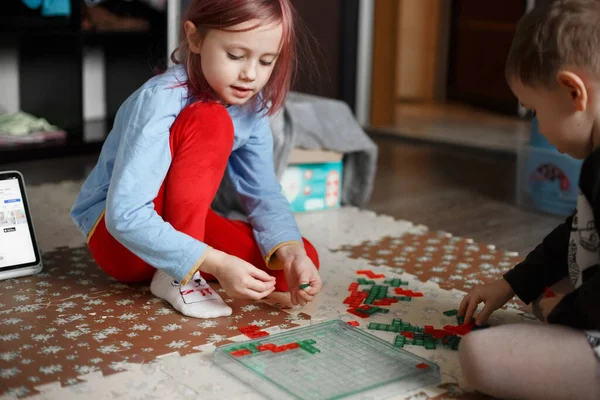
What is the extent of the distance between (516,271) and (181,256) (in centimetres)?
58

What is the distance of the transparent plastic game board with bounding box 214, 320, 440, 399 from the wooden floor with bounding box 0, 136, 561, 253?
2.78 feet

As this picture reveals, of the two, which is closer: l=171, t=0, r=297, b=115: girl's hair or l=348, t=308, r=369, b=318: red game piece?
l=171, t=0, r=297, b=115: girl's hair

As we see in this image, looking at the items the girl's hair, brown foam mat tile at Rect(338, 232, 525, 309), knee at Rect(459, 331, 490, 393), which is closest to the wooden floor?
brown foam mat tile at Rect(338, 232, 525, 309)

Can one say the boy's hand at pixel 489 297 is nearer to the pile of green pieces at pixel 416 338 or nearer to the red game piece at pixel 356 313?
the pile of green pieces at pixel 416 338

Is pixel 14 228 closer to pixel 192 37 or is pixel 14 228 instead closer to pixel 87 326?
pixel 87 326

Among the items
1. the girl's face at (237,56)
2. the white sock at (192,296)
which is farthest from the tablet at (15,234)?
the girl's face at (237,56)

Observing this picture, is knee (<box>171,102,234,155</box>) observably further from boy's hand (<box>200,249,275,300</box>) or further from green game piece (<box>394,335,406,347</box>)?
green game piece (<box>394,335,406,347</box>)

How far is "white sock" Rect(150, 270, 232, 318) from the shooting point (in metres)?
1.46

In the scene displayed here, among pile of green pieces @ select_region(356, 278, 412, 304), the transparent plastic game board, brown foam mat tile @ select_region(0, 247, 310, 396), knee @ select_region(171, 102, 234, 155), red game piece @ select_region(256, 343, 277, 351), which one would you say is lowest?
brown foam mat tile @ select_region(0, 247, 310, 396)

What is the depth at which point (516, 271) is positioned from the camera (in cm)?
138

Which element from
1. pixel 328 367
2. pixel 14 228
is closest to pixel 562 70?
pixel 328 367

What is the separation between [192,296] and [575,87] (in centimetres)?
77

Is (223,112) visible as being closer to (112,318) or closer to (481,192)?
(112,318)

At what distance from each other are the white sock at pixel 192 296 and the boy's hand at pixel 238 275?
9cm
